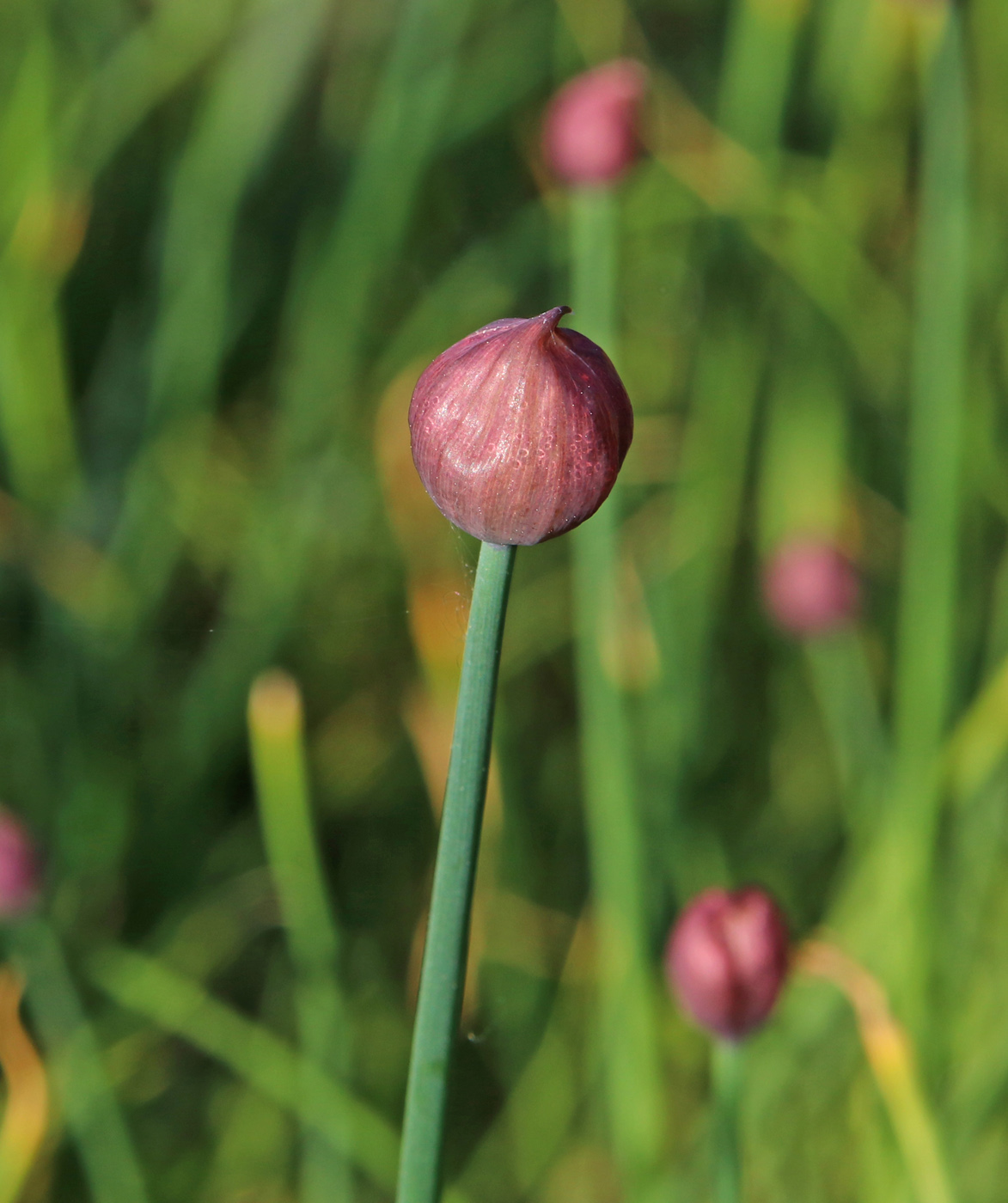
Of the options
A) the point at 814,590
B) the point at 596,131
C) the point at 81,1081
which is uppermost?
the point at 596,131

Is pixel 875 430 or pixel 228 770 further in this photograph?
pixel 875 430

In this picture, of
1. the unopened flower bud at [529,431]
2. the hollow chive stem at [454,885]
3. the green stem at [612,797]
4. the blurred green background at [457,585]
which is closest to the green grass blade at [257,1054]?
the blurred green background at [457,585]

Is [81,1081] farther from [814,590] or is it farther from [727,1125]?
[814,590]

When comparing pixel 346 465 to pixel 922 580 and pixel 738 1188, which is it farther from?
pixel 738 1188

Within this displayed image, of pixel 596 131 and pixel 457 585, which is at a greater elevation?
pixel 596 131

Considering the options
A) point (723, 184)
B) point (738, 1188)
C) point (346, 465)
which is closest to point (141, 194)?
point (346, 465)

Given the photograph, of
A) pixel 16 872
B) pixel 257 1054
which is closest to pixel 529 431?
pixel 16 872
